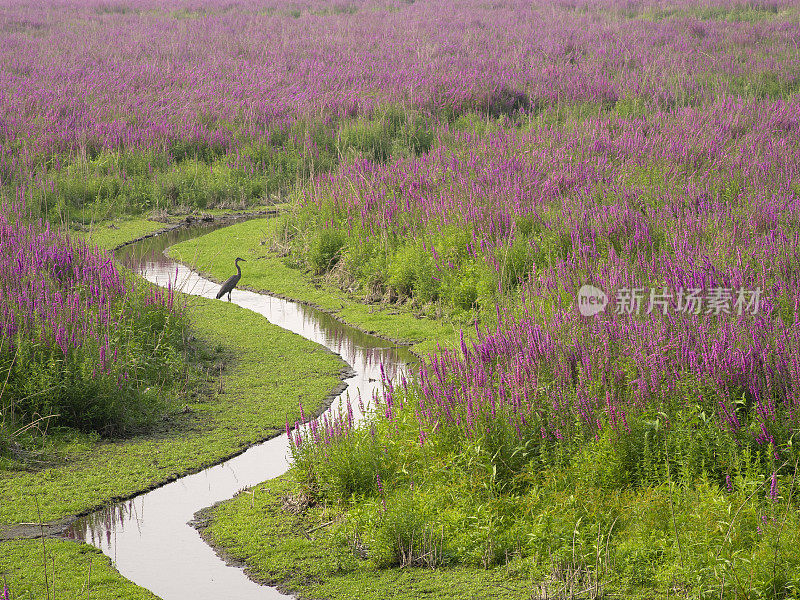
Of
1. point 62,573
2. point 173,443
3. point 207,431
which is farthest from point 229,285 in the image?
point 62,573

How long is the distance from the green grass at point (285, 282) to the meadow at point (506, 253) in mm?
205

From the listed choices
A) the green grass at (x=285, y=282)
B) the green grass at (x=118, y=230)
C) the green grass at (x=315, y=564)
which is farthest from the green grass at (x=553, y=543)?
the green grass at (x=118, y=230)

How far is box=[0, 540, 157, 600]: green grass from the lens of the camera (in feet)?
13.4

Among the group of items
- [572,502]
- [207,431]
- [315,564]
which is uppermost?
[572,502]

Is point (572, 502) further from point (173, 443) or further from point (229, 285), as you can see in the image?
point (229, 285)

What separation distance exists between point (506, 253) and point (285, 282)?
336 cm

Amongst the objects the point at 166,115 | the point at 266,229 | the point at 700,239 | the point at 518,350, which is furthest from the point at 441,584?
the point at 166,115

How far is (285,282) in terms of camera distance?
10.6m

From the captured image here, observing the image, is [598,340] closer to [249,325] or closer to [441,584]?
[441,584]

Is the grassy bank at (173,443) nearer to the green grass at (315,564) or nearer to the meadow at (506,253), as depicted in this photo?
the meadow at (506,253)

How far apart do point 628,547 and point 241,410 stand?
3465mm

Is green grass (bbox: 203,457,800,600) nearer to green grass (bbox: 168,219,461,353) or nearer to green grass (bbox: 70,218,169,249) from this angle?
green grass (bbox: 168,219,461,353)

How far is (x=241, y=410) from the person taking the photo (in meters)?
6.67

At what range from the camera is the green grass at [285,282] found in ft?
28.1
